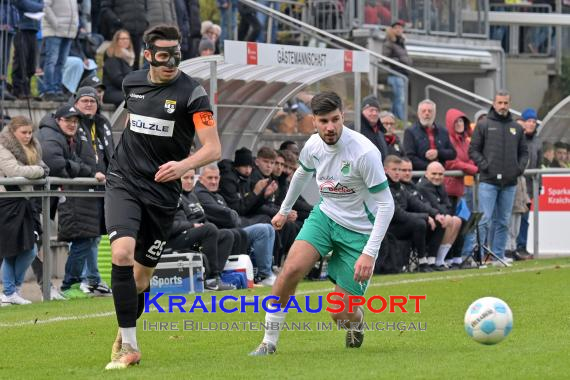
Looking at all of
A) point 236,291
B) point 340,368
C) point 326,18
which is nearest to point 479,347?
point 340,368

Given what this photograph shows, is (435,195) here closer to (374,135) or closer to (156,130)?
(374,135)

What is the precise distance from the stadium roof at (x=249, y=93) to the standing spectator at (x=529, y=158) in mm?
4177

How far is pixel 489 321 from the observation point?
8.91 meters

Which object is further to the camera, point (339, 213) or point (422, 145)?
point (422, 145)

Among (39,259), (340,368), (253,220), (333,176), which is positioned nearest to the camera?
(340,368)

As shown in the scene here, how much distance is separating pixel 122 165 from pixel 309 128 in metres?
12.5

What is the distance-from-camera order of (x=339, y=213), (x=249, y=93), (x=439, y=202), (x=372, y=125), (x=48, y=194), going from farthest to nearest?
1. (x=249, y=93)
2. (x=439, y=202)
3. (x=372, y=125)
4. (x=48, y=194)
5. (x=339, y=213)

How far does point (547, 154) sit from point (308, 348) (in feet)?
44.4

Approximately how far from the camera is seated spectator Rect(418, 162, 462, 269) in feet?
62.8

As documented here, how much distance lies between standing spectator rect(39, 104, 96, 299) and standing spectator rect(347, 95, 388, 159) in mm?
5188

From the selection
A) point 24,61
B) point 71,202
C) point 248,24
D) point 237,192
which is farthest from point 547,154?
point 71,202

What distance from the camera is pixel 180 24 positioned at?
74.7 feet

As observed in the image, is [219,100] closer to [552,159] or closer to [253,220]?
[253,220]

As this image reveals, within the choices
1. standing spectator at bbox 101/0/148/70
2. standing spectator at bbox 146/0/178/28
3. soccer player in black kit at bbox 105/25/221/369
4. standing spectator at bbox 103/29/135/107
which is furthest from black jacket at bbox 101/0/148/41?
soccer player in black kit at bbox 105/25/221/369
